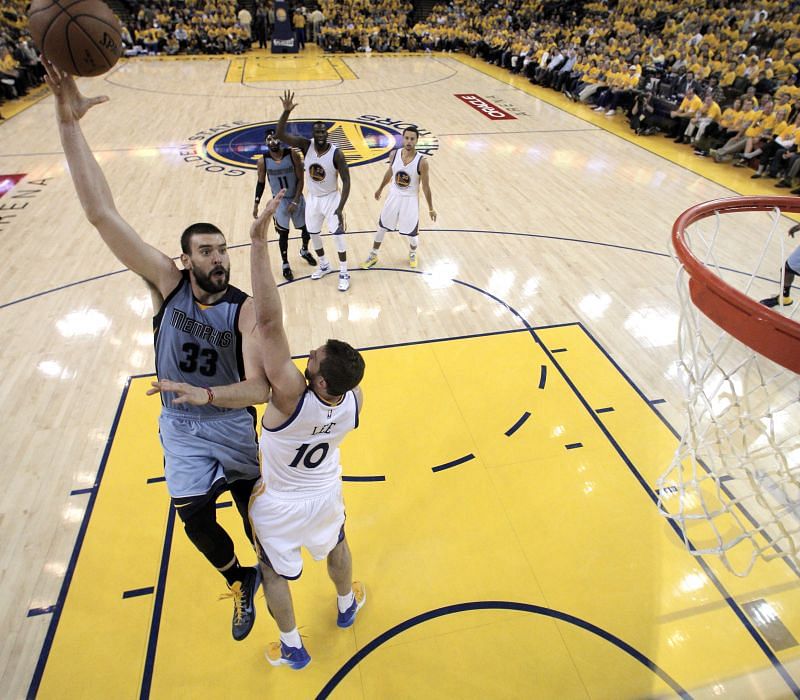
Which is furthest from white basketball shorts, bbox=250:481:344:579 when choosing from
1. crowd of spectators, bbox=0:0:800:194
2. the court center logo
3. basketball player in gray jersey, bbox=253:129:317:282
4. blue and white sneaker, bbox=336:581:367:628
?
crowd of spectators, bbox=0:0:800:194

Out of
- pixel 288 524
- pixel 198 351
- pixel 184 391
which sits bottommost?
pixel 288 524

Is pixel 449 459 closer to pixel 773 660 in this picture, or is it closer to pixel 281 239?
pixel 773 660

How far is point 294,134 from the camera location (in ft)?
32.3

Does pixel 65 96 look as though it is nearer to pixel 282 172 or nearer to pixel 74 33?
pixel 74 33

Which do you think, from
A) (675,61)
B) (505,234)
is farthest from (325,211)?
(675,61)

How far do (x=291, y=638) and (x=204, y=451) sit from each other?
0.96m

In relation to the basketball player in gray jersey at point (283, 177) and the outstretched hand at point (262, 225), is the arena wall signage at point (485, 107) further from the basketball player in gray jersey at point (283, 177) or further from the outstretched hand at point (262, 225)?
the outstretched hand at point (262, 225)

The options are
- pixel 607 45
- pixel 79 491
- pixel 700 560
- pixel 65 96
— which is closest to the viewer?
pixel 65 96

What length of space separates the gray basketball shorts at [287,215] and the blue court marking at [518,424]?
3.06 meters

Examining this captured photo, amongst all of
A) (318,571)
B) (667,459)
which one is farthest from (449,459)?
(667,459)

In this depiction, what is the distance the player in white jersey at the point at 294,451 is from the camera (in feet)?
5.86

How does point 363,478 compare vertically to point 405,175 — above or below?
below

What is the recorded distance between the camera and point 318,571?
2.95 metres

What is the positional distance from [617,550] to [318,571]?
5.80ft
